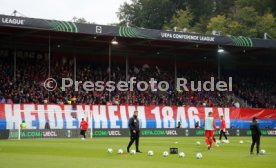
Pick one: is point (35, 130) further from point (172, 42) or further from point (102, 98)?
point (172, 42)

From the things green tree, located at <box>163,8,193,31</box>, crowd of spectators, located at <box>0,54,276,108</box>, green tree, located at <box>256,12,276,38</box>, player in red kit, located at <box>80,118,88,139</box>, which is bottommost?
player in red kit, located at <box>80,118,88,139</box>

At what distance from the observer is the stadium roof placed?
1795 inches

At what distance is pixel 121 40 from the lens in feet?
174

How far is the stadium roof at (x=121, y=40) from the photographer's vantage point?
45.6 metres

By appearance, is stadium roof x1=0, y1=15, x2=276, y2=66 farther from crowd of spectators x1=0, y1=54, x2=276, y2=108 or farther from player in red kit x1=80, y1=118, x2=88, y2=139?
player in red kit x1=80, y1=118, x2=88, y2=139

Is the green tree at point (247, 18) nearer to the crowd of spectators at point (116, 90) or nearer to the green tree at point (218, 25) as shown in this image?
the green tree at point (218, 25)

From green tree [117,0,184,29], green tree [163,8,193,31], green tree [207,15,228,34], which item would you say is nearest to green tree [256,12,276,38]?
green tree [207,15,228,34]

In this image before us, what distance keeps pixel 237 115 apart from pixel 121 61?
1348cm

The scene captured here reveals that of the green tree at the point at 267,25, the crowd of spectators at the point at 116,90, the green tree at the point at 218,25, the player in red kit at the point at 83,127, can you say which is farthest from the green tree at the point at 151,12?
the player in red kit at the point at 83,127

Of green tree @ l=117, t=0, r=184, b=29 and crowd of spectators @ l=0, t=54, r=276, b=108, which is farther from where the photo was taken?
green tree @ l=117, t=0, r=184, b=29

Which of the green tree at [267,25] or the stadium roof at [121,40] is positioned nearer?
the stadium roof at [121,40]

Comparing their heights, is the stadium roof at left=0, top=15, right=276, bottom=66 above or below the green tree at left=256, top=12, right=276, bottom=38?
below

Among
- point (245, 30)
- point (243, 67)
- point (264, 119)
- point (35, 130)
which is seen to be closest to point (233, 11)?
point (245, 30)

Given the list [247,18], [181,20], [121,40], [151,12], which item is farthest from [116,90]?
[151,12]
